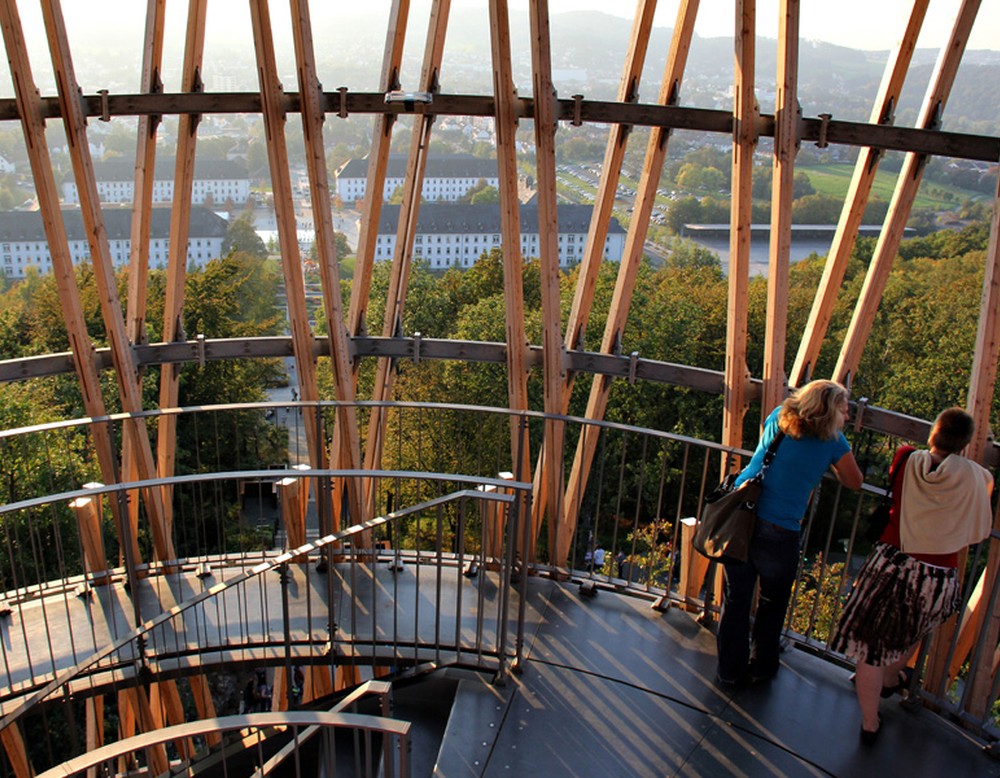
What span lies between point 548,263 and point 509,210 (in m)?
0.53

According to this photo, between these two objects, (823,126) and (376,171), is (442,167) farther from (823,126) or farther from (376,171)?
(823,126)

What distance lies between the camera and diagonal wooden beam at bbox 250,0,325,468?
6.50 m

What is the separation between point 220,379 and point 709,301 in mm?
11029

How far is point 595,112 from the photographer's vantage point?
6973 mm

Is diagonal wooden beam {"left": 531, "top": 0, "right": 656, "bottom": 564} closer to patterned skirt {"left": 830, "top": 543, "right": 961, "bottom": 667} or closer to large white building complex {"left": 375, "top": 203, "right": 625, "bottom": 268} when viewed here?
large white building complex {"left": 375, "top": 203, "right": 625, "bottom": 268}

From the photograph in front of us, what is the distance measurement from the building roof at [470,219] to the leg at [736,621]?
4264 millimetres

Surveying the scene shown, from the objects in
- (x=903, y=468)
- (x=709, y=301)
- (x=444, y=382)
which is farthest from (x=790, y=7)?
(x=709, y=301)

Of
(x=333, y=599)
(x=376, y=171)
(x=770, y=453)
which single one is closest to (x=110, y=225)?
(x=376, y=171)

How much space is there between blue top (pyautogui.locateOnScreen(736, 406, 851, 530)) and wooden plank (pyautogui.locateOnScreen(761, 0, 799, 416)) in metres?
3.28

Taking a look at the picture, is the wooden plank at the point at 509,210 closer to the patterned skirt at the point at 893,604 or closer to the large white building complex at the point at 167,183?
the patterned skirt at the point at 893,604

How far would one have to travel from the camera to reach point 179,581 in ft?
19.4

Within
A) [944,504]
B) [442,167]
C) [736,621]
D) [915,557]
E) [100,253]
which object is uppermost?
[442,167]

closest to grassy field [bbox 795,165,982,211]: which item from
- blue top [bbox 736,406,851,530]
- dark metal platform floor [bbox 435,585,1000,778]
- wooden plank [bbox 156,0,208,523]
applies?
blue top [bbox 736,406,851,530]

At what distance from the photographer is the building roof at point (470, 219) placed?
8.25 meters
